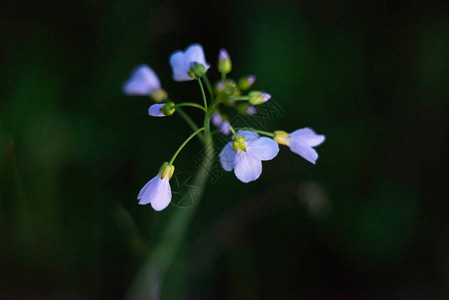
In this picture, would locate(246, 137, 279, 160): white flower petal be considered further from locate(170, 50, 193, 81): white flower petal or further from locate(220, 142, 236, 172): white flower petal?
locate(170, 50, 193, 81): white flower petal

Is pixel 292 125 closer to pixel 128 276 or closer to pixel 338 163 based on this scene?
pixel 338 163

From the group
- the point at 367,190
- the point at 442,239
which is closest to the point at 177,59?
the point at 367,190

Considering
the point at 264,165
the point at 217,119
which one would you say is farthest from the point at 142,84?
the point at 264,165

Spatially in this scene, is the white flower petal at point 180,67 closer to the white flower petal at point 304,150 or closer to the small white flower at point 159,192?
the small white flower at point 159,192

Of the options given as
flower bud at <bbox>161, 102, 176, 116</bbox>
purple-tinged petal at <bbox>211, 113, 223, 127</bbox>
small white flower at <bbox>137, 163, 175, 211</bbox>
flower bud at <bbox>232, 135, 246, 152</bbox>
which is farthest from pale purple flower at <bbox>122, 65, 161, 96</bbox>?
flower bud at <bbox>232, 135, 246, 152</bbox>

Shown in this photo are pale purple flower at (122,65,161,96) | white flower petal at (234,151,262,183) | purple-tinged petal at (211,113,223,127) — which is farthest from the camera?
pale purple flower at (122,65,161,96)

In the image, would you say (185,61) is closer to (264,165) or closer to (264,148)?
(264,148)

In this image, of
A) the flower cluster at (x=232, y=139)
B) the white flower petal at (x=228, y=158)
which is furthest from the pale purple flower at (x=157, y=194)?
the white flower petal at (x=228, y=158)
